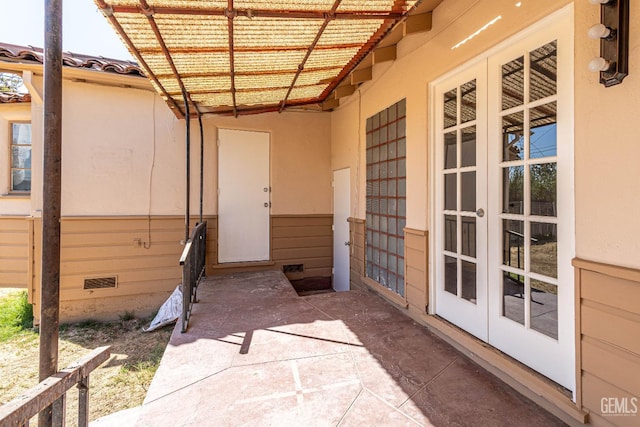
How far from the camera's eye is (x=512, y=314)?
2125mm

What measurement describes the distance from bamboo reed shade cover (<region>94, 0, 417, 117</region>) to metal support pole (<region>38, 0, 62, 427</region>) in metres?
0.87

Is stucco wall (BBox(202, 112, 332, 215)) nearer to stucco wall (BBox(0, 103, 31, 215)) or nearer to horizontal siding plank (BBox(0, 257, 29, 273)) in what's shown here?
stucco wall (BBox(0, 103, 31, 215))

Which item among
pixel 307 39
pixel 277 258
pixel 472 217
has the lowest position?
pixel 277 258

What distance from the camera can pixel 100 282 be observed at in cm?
447

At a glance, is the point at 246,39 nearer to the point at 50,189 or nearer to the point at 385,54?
the point at 385,54

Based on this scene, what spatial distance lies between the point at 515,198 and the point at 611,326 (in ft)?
2.92

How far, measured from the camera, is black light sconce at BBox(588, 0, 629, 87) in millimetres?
1405

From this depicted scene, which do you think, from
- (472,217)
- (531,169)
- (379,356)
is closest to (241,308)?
(379,356)

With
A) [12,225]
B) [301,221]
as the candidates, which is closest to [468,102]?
[301,221]

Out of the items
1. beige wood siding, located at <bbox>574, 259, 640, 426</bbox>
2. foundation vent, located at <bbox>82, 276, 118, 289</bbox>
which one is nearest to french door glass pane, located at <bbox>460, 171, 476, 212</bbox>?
beige wood siding, located at <bbox>574, 259, 640, 426</bbox>

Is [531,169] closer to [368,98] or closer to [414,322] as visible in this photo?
[414,322]

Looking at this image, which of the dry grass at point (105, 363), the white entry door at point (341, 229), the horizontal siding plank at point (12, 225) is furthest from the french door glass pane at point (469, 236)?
the horizontal siding plank at point (12, 225)

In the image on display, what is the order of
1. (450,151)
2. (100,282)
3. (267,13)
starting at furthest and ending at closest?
(100,282) < (450,151) < (267,13)

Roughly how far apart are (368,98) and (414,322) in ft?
9.44
